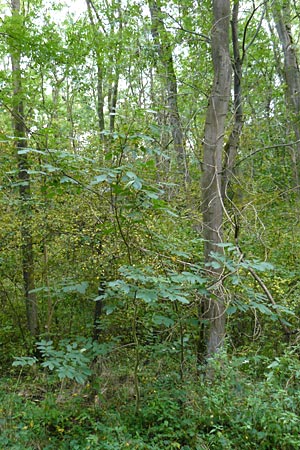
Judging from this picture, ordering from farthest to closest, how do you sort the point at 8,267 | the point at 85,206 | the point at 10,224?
the point at 8,267, the point at 10,224, the point at 85,206

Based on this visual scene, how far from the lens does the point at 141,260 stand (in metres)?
3.99

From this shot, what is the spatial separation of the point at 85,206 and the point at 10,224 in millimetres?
1151

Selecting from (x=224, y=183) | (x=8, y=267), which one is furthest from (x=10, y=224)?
(x=224, y=183)

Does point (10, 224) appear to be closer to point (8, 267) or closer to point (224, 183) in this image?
point (8, 267)

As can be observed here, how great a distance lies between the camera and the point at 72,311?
19.6 ft

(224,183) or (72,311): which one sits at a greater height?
(224,183)

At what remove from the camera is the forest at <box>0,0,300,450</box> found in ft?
10.4

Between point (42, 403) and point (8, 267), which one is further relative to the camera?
point (8, 267)

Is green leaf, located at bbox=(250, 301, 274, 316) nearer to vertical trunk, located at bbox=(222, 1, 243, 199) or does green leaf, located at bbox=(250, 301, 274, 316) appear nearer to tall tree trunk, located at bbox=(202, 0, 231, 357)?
tall tree trunk, located at bbox=(202, 0, 231, 357)

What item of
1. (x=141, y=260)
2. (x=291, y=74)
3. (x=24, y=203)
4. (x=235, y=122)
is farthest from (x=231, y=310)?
(x=291, y=74)

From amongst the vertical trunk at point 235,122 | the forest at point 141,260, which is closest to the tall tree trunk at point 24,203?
the forest at point 141,260

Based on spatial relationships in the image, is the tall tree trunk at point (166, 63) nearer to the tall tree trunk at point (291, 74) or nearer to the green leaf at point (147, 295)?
the tall tree trunk at point (291, 74)

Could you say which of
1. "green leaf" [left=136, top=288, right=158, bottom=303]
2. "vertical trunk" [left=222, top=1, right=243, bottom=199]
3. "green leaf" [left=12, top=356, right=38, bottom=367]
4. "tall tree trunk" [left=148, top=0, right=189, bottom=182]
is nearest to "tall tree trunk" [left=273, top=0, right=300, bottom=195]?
"tall tree trunk" [left=148, top=0, right=189, bottom=182]

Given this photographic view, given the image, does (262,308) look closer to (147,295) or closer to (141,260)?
(147,295)
